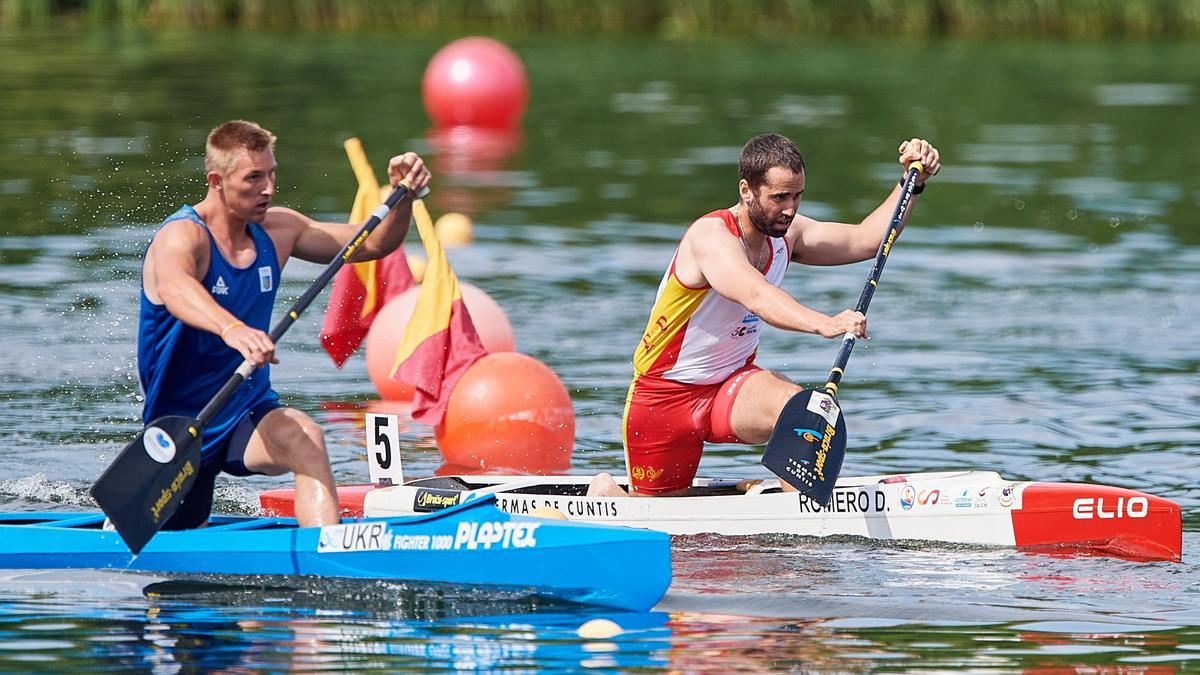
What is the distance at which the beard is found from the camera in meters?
8.52

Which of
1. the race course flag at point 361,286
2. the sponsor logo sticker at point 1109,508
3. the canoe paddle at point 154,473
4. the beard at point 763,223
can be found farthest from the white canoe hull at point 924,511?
the race course flag at point 361,286

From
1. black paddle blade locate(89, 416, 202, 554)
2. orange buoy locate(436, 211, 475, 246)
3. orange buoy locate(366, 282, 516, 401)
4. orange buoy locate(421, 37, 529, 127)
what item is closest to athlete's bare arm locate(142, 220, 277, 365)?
black paddle blade locate(89, 416, 202, 554)

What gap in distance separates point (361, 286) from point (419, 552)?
4647 millimetres

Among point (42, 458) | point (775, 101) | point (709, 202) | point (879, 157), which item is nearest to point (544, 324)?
point (42, 458)

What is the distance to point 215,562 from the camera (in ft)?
25.5

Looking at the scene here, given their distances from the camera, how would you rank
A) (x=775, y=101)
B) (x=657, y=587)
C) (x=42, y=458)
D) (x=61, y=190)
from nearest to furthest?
(x=657, y=587) → (x=42, y=458) → (x=61, y=190) → (x=775, y=101)

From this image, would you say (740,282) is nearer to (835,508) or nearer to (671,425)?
(671,425)

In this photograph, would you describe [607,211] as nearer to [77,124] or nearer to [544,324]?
[544,324]

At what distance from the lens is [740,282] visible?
837cm

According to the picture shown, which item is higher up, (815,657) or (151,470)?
(151,470)

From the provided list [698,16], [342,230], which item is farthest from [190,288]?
[698,16]

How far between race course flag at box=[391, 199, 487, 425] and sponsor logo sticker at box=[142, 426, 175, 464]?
10.1 ft

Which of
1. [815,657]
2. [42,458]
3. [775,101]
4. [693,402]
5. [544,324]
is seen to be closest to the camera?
[815,657]

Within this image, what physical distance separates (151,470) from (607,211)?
40.1 feet
